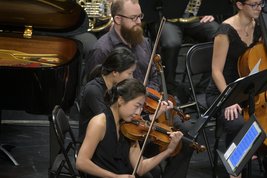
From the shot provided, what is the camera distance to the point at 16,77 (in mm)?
4613

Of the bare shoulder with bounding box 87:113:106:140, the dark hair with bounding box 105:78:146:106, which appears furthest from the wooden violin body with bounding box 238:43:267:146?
the bare shoulder with bounding box 87:113:106:140

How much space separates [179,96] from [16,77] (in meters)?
2.05

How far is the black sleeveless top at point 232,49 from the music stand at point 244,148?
123 cm

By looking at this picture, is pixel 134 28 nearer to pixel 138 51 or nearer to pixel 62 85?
pixel 138 51

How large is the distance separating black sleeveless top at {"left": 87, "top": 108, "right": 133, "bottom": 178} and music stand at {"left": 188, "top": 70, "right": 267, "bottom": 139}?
379mm

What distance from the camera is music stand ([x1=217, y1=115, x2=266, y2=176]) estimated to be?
3.40 metres

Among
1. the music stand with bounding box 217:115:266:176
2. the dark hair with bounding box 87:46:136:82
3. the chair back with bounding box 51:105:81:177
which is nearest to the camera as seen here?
the music stand with bounding box 217:115:266:176

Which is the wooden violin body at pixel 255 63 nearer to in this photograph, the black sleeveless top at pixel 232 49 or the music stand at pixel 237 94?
the black sleeveless top at pixel 232 49

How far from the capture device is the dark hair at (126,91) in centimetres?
360

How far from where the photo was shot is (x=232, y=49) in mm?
4715

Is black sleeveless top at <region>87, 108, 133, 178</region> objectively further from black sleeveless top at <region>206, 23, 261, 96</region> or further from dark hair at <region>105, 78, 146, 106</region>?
black sleeveless top at <region>206, 23, 261, 96</region>

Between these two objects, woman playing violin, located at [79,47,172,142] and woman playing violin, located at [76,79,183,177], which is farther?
woman playing violin, located at [79,47,172,142]

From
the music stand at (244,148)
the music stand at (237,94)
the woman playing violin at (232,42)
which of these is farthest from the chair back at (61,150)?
the woman playing violin at (232,42)

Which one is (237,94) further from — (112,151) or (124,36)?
(124,36)
